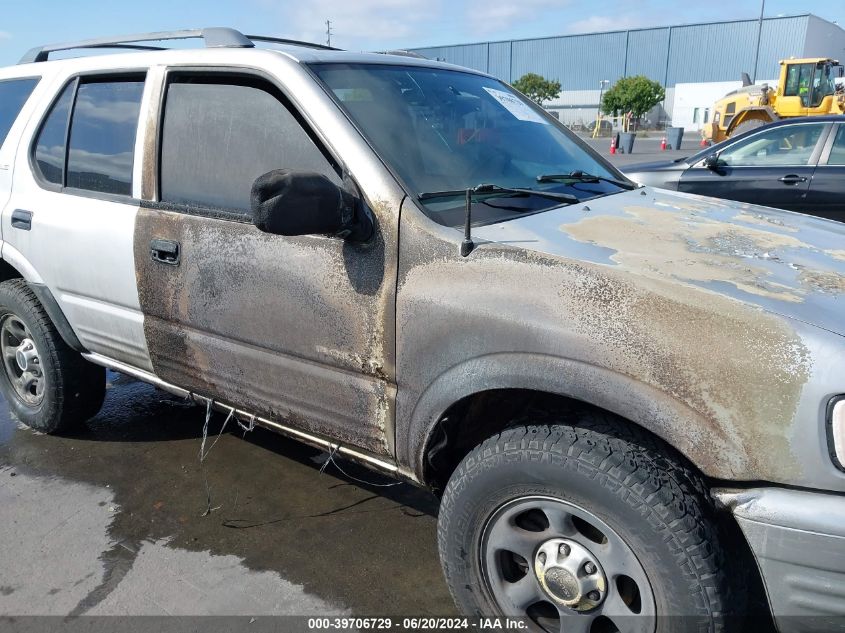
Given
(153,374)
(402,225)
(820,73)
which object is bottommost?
(153,374)

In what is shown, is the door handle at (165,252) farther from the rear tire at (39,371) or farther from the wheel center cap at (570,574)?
the wheel center cap at (570,574)

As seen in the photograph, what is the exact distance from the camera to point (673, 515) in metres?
1.73

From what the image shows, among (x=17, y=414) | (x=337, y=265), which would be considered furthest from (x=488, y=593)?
(x=17, y=414)

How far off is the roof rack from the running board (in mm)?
1486

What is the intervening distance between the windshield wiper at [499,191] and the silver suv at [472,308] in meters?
0.01

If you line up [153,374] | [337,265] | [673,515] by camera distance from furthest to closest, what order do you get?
1. [153,374]
2. [337,265]
3. [673,515]

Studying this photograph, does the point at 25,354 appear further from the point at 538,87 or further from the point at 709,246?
the point at 538,87

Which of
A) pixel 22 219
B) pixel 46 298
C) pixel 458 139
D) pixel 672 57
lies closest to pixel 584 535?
pixel 458 139

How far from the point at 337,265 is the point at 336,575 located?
125 centimetres

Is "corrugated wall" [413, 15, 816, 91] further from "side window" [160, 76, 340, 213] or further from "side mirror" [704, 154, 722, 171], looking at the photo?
"side window" [160, 76, 340, 213]

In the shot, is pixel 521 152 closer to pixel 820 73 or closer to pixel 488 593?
pixel 488 593

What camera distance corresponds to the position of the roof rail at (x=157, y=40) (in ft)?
9.27

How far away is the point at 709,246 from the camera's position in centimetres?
220

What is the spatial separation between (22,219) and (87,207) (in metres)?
0.52
